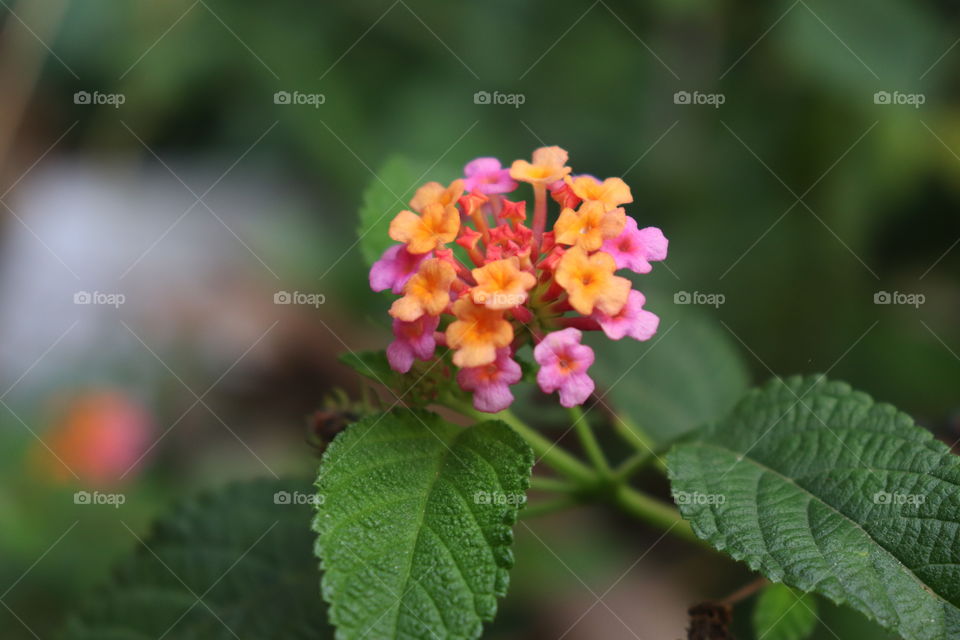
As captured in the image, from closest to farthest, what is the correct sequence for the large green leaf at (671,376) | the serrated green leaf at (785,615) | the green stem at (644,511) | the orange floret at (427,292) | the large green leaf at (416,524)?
the large green leaf at (416,524)
the orange floret at (427,292)
the serrated green leaf at (785,615)
the green stem at (644,511)
the large green leaf at (671,376)

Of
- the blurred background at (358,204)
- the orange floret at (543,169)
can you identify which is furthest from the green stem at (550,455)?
the blurred background at (358,204)

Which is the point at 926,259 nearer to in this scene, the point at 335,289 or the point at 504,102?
the point at 504,102

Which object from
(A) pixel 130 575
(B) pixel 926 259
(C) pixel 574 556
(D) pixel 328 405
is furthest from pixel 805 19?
(A) pixel 130 575

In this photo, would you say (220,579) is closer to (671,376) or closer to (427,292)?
(427,292)

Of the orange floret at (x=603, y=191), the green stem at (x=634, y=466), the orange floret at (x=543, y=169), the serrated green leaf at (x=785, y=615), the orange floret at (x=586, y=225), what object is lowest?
the serrated green leaf at (x=785, y=615)

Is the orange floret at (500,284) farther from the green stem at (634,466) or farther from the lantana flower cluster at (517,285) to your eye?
the green stem at (634,466)

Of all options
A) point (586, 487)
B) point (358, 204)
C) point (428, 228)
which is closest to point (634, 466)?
point (586, 487)
